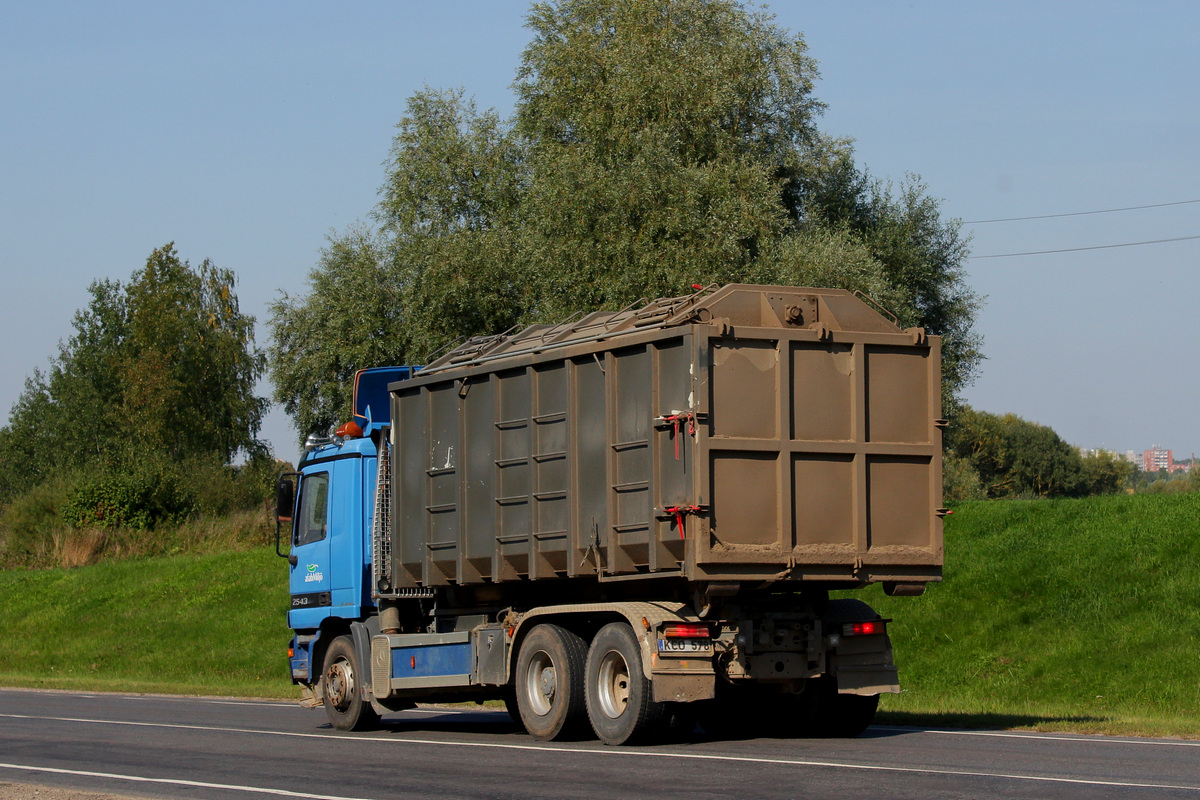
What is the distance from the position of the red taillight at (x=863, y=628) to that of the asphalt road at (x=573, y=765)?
3.09ft

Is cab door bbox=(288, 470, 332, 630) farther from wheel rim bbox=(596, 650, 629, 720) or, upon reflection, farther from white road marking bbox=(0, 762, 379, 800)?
wheel rim bbox=(596, 650, 629, 720)

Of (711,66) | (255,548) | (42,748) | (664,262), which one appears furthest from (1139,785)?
(255,548)

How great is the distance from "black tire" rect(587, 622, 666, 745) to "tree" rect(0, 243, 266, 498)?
51.0m

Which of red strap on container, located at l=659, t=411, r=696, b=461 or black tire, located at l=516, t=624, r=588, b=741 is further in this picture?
black tire, located at l=516, t=624, r=588, b=741

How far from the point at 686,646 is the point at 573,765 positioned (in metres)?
1.50

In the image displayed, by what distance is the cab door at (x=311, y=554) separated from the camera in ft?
52.4

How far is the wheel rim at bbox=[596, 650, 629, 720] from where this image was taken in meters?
12.0

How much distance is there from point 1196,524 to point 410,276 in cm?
1877

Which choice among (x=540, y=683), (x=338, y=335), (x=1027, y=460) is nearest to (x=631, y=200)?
(x=338, y=335)

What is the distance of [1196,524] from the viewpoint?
23797 millimetres

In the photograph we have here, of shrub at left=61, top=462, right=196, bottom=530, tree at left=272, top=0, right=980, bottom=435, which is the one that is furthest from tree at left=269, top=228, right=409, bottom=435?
shrub at left=61, top=462, right=196, bottom=530

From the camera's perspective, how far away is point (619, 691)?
→ 39.7 feet

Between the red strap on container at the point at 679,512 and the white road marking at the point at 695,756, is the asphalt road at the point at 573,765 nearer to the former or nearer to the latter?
the white road marking at the point at 695,756

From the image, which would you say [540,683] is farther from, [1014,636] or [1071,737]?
[1014,636]
